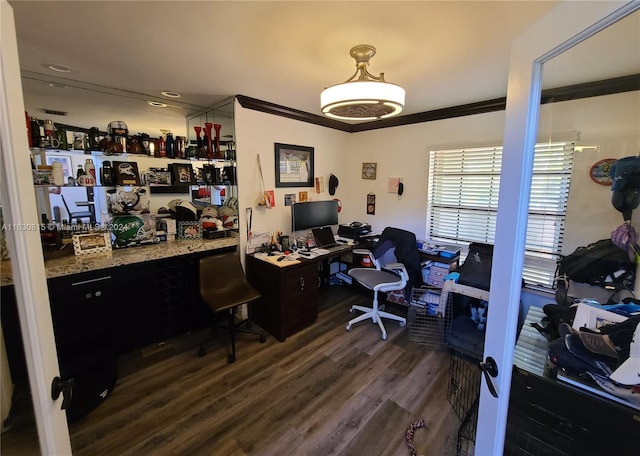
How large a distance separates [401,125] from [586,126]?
75.2 inches

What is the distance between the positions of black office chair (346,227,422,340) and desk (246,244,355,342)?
0.49 metres

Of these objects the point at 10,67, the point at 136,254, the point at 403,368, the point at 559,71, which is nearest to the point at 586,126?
the point at 559,71

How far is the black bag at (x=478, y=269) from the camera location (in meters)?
2.18

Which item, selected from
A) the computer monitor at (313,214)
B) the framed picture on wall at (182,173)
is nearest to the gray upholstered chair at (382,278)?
the computer monitor at (313,214)

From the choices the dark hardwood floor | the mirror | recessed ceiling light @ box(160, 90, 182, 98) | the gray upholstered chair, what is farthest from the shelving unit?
the gray upholstered chair

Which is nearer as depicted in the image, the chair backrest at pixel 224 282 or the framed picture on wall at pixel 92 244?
the framed picture on wall at pixel 92 244

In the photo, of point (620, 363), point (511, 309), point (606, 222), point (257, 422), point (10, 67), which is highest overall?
point (10, 67)

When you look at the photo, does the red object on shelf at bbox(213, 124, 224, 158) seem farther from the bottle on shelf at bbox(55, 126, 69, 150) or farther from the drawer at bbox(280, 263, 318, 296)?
the drawer at bbox(280, 263, 318, 296)

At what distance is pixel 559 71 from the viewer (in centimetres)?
105

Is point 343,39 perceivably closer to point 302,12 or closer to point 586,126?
point 302,12

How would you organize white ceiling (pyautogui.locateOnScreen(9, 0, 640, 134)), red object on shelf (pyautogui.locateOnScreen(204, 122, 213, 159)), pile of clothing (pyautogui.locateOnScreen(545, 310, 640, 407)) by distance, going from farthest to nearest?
red object on shelf (pyautogui.locateOnScreen(204, 122, 213, 159)) → white ceiling (pyautogui.locateOnScreen(9, 0, 640, 134)) → pile of clothing (pyautogui.locateOnScreen(545, 310, 640, 407))

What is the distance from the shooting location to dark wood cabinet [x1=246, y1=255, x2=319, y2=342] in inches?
102

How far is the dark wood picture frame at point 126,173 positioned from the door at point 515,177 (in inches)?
110

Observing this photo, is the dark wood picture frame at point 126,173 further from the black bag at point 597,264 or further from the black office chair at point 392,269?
the black bag at point 597,264
